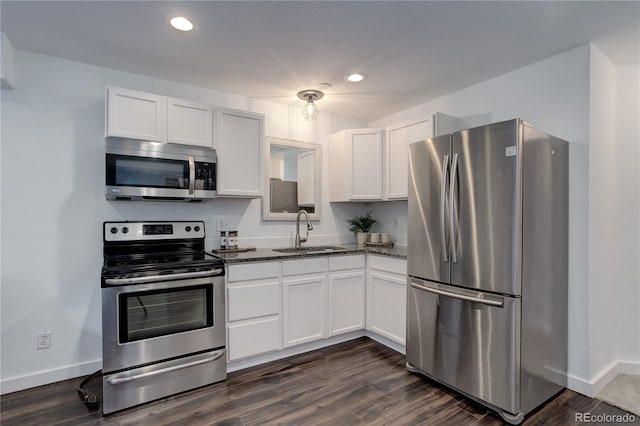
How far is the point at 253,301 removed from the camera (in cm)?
272

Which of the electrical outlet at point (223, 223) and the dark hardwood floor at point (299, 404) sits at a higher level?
the electrical outlet at point (223, 223)

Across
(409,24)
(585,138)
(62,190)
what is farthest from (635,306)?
(62,190)

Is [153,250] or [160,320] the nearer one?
[160,320]

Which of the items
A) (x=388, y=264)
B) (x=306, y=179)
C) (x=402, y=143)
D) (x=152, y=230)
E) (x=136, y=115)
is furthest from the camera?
(x=306, y=179)

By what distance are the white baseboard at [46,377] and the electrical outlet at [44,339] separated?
19 cm

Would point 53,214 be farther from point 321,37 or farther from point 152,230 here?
point 321,37

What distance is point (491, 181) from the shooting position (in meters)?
2.12

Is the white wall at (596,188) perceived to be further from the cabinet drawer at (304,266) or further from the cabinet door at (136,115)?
the cabinet door at (136,115)

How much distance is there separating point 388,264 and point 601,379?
1.76m

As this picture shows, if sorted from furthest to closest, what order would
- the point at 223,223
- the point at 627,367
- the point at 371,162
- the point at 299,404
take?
the point at 371,162
the point at 223,223
the point at 627,367
the point at 299,404

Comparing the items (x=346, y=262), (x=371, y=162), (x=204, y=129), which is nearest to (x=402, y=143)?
(x=371, y=162)

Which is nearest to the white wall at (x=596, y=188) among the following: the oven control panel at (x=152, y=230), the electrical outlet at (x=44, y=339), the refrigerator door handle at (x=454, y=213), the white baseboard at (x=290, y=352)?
the refrigerator door handle at (x=454, y=213)

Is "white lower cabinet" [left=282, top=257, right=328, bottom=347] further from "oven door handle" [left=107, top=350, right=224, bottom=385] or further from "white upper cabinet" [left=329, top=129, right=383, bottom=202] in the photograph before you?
"white upper cabinet" [left=329, top=129, right=383, bottom=202]

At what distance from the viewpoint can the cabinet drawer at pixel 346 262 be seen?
316 centimetres
